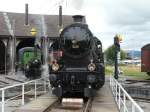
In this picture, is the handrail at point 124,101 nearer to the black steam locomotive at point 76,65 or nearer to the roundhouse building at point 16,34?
the black steam locomotive at point 76,65

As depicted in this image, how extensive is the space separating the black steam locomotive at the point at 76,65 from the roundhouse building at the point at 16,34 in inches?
1186

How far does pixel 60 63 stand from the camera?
19.5m

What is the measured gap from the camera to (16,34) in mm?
54438

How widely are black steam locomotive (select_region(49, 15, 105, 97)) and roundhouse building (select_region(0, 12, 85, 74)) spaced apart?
30.1 meters

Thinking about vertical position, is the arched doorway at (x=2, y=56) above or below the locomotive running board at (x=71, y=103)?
above

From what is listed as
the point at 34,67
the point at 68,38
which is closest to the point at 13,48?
the point at 34,67

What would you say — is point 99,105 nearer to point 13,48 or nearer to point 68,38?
point 68,38

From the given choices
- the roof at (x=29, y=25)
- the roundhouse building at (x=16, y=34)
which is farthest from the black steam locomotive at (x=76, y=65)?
the roof at (x=29, y=25)

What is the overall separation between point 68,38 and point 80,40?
56cm

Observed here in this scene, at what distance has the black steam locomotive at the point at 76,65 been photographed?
18812 millimetres

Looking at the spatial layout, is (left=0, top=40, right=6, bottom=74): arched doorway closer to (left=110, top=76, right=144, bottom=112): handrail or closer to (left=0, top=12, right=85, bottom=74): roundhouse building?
(left=0, top=12, right=85, bottom=74): roundhouse building

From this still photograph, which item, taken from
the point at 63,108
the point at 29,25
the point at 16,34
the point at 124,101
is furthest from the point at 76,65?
the point at 29,25

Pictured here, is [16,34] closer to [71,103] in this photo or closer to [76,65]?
[76,65]

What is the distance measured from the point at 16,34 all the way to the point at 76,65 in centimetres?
3585
